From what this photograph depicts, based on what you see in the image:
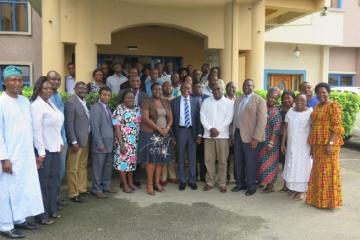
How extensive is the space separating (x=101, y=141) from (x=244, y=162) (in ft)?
7.76

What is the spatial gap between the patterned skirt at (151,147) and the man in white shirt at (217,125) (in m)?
0.75

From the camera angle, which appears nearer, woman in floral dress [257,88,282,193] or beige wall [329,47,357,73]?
woman in floral dress [257,88,282,193]

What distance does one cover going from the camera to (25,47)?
14.4 meters

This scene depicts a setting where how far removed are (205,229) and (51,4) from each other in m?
6.13

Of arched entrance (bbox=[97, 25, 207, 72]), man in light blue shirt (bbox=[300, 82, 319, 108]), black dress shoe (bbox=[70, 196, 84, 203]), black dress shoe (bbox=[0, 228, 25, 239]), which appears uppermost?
arched entrance (bbox=[97, 25, 207, 72])

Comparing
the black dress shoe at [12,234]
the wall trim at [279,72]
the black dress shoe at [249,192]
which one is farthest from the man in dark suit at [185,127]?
the wall trim at [279,72]

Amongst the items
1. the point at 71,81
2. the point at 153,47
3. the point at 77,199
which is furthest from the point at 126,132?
the point at 153,47

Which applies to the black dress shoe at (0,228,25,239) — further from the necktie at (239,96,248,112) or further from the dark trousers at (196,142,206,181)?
the necktie at (239,96,248,112)

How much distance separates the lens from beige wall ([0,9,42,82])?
1429 centimetres

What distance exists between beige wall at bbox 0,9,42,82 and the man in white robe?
10.4m

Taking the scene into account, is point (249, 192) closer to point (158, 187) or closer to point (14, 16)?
point (158, 187)

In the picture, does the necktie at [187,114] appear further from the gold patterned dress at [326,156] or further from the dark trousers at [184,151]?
the gold patterned dress at [326,156]

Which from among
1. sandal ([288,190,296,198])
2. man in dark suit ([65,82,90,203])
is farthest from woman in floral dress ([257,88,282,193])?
man in dark suit ([65,82,90,203])

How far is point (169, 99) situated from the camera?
6820 millimetres
